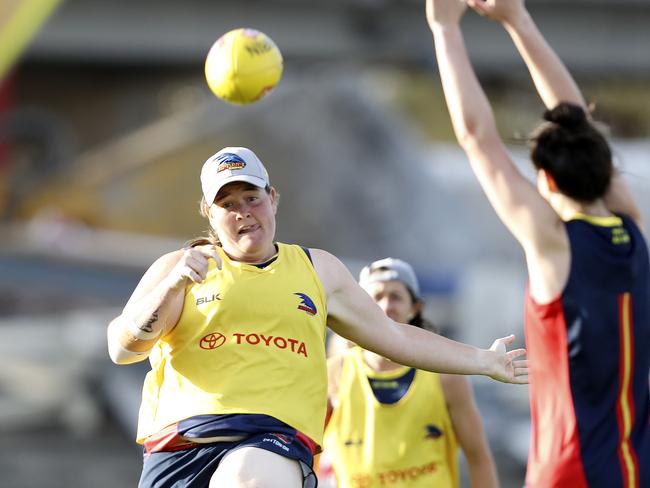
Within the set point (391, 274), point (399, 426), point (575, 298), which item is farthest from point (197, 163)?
point (575, 298)

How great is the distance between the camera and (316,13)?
29.4 meters

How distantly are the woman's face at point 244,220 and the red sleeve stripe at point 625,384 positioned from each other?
4.50 feet

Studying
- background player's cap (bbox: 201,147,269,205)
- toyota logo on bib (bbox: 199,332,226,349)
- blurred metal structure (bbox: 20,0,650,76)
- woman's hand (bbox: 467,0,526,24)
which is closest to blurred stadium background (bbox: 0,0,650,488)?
blurred metal structure (bbox: 20,0,650,76)

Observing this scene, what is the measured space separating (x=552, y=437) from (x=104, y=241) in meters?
16.9

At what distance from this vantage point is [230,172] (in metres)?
4.61

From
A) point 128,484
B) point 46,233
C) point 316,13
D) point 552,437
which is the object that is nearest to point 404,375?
point 552,437

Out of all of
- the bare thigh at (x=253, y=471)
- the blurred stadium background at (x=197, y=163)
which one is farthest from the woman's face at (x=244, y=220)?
the blurred stadium background at (x=197, y=163)

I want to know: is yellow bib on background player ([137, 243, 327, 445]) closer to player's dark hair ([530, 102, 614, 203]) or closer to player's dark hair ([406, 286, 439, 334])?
player's dark hair ([530, 102, 614, 203])

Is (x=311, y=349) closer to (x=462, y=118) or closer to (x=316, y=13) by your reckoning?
(x=462, y=118)

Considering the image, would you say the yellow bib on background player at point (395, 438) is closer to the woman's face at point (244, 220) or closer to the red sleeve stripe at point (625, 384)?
the woman's face at point (244, 220)

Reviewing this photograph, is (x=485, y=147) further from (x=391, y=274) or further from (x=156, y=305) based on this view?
(x=391, y=274)

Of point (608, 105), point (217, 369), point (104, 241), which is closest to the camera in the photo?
point (217, 369)

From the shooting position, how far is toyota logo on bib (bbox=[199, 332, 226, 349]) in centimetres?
447

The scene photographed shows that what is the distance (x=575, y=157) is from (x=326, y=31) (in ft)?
85.0
